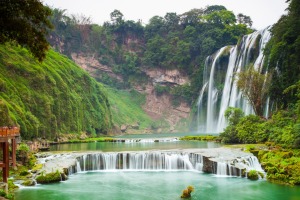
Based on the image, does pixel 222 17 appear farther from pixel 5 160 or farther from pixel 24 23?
pixel 24 23

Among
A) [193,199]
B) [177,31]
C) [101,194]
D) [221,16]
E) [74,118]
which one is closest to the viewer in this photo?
[193,199]

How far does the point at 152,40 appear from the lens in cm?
8556

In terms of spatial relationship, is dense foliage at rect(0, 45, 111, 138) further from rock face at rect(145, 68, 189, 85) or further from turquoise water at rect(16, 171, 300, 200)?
rock face at rect(145, 68, 189, 85)

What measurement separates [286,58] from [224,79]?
93.8ft

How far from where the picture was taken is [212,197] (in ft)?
58.2

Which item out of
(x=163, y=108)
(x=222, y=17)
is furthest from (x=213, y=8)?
(x=163, y=108)

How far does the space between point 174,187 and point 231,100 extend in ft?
115

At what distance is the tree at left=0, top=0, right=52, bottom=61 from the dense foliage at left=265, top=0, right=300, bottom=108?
25.9 metres

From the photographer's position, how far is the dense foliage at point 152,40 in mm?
78375

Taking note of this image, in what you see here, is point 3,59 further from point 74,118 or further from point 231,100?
point 231,100

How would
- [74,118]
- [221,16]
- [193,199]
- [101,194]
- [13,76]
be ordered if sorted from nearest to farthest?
[193,199] < [101,194] < [13,76] < [74,118] < [221,16]

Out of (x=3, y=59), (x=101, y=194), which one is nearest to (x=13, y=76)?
(x=3, y=59)

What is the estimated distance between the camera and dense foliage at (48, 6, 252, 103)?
257ft

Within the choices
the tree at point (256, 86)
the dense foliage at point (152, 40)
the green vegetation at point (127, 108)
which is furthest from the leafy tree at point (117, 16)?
the tree at point (256, 86)
